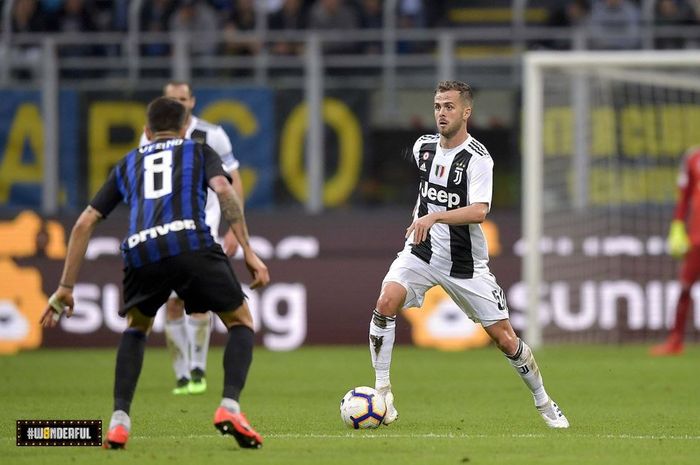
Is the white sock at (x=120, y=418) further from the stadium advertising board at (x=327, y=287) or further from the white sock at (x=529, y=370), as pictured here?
the stadium advertising board at (x=327, y=287)

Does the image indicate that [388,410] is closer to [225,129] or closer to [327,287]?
[327,287]

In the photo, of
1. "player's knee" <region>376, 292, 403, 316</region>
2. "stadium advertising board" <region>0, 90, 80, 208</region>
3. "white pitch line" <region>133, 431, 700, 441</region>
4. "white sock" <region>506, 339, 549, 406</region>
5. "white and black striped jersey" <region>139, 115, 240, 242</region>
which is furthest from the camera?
"stadium advertising board" <region>0, 90, 80, 208</region>

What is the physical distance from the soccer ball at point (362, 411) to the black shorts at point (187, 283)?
157 cm

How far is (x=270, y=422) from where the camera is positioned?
32.0 ft

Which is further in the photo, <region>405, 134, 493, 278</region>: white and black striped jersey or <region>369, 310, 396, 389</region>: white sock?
<region>369, 310, 396, 389</region>: white sock

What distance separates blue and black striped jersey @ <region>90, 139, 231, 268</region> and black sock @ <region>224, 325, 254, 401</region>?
0.51 meters

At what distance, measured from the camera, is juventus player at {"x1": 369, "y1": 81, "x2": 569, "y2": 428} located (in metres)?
9.33

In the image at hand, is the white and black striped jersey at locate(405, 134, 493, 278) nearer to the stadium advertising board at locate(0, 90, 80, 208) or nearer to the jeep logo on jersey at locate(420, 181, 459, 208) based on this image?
the jeep logo on jersey at locate(420, 181, 459, 208)

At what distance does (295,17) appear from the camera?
62.1 feet

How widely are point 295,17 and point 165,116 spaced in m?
11.1

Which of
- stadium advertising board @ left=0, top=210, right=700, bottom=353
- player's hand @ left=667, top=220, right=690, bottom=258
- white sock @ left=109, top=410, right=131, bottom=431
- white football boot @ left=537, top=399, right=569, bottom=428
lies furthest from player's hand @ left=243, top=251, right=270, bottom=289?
stadium advertising board @ left=0, top=210, right=700, bottom=353

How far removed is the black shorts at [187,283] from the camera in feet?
25.7

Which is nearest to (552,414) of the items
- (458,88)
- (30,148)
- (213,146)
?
(458,88)

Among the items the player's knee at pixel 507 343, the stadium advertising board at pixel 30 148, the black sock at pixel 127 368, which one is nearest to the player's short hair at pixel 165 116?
the black sock at pixel 127 368
